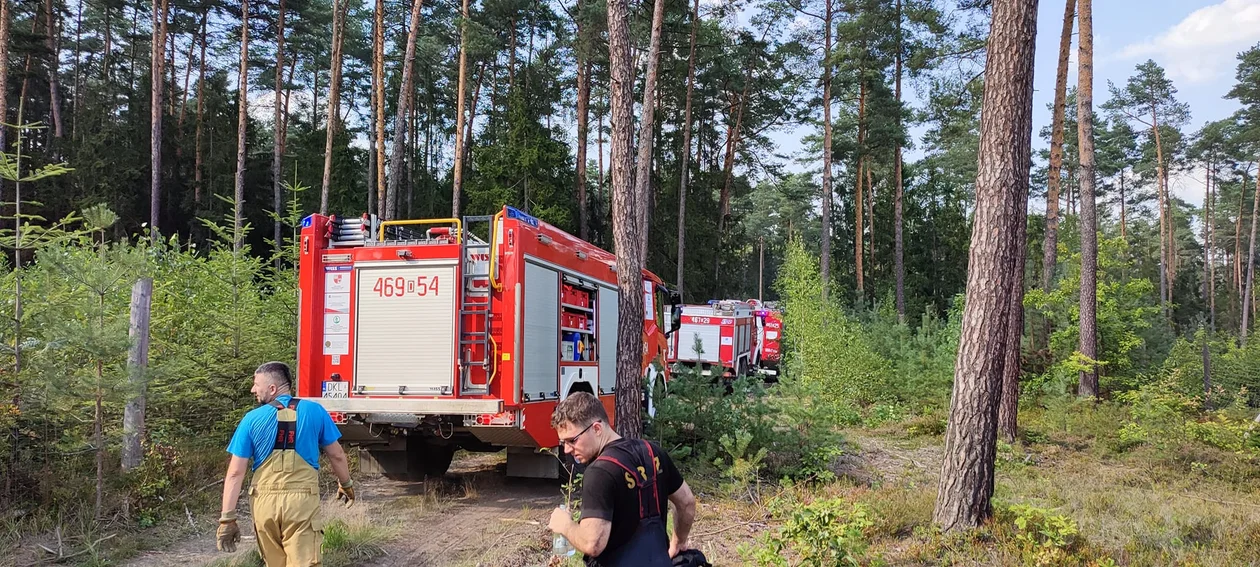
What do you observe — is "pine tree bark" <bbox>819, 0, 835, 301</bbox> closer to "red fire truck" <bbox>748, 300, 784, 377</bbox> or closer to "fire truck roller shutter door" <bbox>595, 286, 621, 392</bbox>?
Answer: "red fire truck" <bbox>748, 300, 784, 377</bbox>

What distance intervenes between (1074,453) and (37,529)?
1272cm

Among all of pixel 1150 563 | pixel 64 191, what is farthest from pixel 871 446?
pixel 64 191

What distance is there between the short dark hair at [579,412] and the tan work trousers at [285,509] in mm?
2060

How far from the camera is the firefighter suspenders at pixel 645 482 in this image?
302 centimetres

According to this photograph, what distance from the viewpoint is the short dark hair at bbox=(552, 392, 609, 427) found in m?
3.16

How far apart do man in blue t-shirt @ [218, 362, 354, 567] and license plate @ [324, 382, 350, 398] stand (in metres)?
3.73

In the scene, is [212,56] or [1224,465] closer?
[1224,465]

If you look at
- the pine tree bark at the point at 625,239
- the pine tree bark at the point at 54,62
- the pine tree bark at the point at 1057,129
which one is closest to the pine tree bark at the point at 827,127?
the pine tree bark at the point at 1057,129

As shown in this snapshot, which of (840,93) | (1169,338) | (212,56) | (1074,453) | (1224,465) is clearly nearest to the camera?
(1224,465)

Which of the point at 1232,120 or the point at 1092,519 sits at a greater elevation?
the point at 1232,120

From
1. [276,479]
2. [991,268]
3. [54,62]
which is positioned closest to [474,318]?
[276,479]

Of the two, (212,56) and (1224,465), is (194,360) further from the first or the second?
(212,56)

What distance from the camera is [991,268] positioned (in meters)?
6.52

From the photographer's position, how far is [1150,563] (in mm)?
5664
